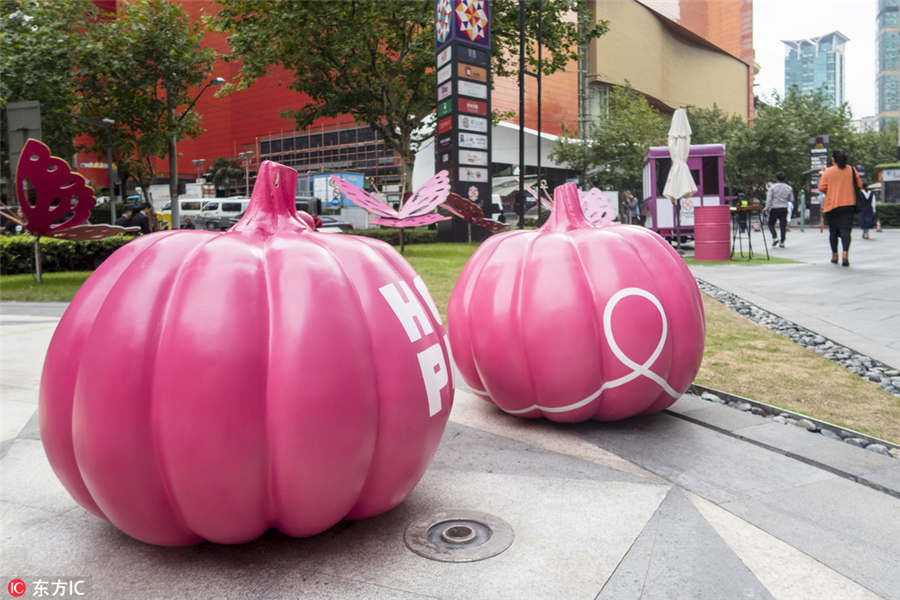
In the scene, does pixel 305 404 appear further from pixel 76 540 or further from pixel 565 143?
pixel 565 143

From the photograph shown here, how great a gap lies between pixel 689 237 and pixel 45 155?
65.4 feet

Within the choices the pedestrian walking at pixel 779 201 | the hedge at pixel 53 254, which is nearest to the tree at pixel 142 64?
the hedge at pixel 53 254

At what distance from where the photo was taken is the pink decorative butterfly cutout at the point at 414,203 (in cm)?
591

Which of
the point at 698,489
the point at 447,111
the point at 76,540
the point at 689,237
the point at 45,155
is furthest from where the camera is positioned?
the point at 689,237

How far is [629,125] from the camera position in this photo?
5069cm

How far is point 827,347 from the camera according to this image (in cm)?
684

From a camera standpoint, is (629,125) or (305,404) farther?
(629,125)

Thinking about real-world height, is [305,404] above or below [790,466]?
above

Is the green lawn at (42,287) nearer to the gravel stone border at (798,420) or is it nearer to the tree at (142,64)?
the tree at (142,64)

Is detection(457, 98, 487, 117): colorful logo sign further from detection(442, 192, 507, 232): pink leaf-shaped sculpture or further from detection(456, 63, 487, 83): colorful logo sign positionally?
detection(442, 192, 507, 232): pink leaf-shaped sculpture

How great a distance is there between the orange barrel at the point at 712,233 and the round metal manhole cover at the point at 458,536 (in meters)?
14.3

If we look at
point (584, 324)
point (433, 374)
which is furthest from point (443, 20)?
point (433, 374)

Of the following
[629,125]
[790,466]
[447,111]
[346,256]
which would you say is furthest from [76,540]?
[629,125]

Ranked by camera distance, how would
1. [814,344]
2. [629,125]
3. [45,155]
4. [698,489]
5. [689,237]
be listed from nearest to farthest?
1. [698,489]
2. [814,344]
3. [45,155]
4. [689,237]
5. [629,125]
